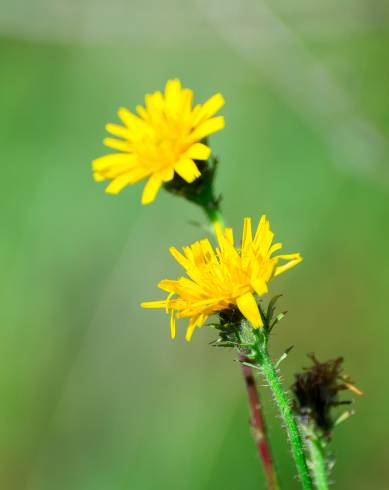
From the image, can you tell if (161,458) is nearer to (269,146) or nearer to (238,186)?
(238,186)

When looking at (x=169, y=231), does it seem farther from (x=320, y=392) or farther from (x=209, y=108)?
(x=320, y=392)

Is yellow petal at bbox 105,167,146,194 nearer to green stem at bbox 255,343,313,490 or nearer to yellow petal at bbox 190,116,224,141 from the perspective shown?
yellow petal at bbox 190,116,224,141

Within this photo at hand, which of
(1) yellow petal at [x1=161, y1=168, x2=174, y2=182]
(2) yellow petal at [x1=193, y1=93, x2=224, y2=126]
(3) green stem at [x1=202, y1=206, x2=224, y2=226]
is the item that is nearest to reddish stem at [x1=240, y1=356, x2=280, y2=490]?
(3) green stem at [x1=202, y1=206, x2=224, y2=226]

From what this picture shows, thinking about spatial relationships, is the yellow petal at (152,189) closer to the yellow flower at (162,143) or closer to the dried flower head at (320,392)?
the yellow flower at (162,143)

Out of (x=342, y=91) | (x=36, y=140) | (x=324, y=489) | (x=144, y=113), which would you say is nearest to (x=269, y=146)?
(x=342, y=91)

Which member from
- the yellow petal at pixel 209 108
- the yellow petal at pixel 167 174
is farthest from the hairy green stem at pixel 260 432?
the yellow petal at pixel 209 108
